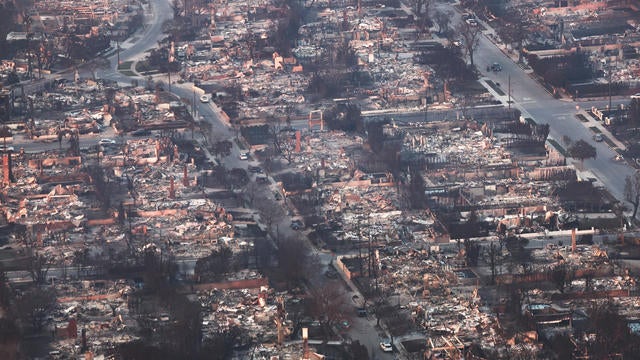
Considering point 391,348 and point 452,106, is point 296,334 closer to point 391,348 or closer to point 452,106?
point 391,348

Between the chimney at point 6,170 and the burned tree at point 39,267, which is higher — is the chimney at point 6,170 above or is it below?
above

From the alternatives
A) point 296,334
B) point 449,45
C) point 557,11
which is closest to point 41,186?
point 296,334

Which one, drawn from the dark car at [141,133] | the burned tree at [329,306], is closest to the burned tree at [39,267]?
the burned tree at [329,306]

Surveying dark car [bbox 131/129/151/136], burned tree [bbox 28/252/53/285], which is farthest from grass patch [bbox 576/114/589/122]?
burned tree [bbox 28/252/53/285]

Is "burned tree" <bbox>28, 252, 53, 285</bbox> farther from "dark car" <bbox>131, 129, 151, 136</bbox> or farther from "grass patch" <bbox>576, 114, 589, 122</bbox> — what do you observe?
"grass patch" <bbox>576, 114, 589, 122</bbox>

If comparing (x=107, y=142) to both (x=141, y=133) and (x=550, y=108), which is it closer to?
(x=141, y=133)

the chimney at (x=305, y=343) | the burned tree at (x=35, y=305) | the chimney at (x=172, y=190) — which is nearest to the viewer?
the chimney at (x=305, y=343)

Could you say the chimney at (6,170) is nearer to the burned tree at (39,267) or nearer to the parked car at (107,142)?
the parked car at (107,142)

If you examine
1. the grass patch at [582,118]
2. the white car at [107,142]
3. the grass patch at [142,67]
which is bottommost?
the white car at [107,142]
